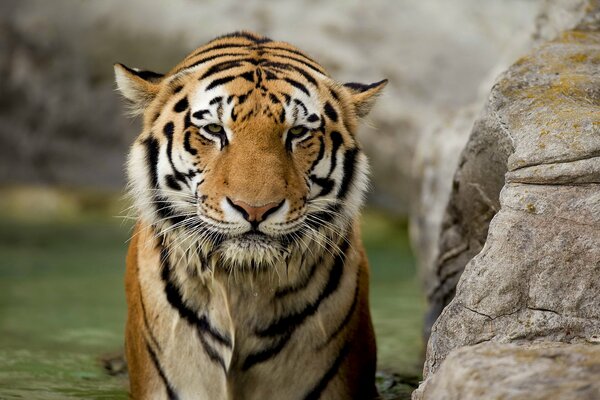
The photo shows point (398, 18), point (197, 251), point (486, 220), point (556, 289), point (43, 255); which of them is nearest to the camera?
point (556, 289)

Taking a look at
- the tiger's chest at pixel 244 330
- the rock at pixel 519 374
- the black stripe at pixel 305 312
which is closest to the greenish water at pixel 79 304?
the tiger's chest at pixel 244 330

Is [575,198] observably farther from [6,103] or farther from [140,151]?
[6,103]

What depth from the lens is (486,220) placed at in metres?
3.88

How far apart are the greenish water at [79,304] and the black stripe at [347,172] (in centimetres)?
130

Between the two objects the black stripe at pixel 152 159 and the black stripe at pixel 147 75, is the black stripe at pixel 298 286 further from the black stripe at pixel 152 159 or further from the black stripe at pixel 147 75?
the black stripe at pixel 147 75

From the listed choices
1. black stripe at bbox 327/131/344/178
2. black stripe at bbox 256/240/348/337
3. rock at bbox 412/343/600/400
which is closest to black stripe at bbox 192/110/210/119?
black stripe at bbox 327/131/344/178

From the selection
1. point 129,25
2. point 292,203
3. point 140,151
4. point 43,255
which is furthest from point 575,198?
point 129,25

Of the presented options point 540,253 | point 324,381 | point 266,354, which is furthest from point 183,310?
point 540,253

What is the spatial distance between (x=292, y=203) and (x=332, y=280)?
0.51m

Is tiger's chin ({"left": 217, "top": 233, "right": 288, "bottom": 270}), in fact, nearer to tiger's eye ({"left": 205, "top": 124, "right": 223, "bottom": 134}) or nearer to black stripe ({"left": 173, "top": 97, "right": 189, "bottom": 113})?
tiger's eye ({"left": 205, "top": 124, "right": 223, "bottom": 134})

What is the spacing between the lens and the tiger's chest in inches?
135

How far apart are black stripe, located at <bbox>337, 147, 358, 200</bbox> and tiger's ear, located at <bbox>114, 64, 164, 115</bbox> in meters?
0.69

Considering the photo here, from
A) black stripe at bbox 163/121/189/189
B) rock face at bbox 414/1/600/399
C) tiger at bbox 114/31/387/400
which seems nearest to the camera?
rock face at bbox 414/1/600/399

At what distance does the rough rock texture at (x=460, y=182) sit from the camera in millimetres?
3676
